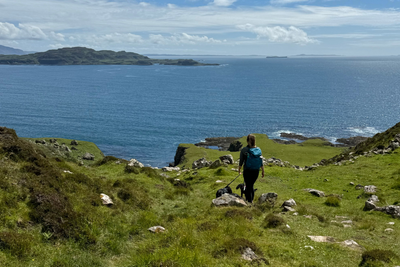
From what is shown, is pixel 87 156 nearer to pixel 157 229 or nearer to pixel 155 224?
Result: pixel 155 224

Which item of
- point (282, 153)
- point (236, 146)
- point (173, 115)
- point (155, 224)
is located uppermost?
point (155, 224)

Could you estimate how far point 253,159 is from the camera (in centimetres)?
1571

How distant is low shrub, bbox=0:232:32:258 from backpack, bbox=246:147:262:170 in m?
10.5

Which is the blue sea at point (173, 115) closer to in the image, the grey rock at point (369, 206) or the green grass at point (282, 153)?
the green grass at point (282, 153)

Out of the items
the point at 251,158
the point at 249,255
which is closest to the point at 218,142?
the point at 251,158

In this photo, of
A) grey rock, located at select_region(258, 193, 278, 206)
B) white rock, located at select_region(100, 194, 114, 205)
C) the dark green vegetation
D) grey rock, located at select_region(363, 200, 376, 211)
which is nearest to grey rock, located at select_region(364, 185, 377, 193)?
the dark green vegetation

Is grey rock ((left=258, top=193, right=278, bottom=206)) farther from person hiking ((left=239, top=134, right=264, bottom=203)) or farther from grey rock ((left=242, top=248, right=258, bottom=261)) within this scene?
grey rock ((left=242, top=248, right=258, bottom=261))

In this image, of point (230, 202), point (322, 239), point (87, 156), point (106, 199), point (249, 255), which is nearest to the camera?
point (249, 255)

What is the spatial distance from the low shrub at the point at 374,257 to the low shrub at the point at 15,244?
453 inches

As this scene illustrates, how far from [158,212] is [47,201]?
6.42 metres

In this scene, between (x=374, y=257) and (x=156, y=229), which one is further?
(x=156, y=229)

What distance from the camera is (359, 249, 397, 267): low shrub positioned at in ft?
34.1

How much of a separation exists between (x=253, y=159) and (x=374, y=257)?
690 cm

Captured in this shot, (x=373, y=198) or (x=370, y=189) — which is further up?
(x=373, y=198)
